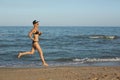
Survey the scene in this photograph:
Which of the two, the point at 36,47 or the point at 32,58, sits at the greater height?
the point at 36,47

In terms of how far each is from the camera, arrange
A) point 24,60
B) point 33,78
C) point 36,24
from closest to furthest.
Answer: point 33,78
point 36,24
point 24,60

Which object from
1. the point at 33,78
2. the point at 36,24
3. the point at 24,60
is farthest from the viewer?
the point at 24,60

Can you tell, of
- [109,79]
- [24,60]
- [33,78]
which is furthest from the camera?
[24,60]

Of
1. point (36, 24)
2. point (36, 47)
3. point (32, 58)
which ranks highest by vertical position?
point (36, 24)

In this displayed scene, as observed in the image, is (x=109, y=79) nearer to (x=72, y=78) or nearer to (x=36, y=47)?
(x=72, y=78)

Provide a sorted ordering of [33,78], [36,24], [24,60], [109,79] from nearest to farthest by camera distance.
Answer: [109,79] < [33,78] < [36,24] < [24,60]

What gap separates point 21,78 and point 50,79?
3.71ft

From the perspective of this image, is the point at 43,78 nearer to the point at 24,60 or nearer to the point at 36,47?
the point at 36,47

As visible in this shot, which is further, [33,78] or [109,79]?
[33,78]

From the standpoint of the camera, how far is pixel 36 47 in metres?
10.4

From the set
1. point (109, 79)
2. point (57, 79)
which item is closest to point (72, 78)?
point (57, 79)

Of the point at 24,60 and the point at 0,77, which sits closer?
the point at 0,77

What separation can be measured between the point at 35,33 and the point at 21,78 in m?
1.71

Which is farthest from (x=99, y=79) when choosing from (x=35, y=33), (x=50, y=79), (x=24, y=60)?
(x=24, y=60)
